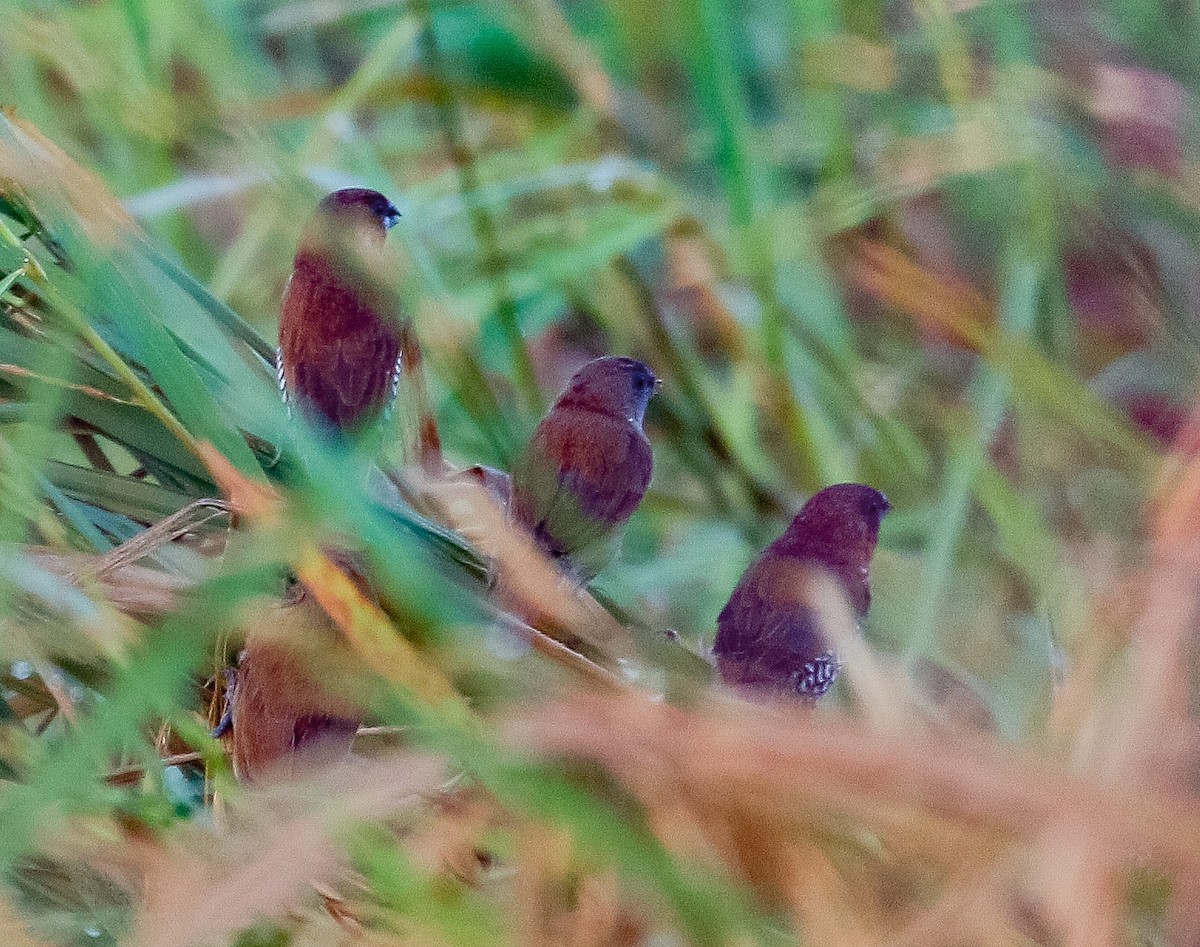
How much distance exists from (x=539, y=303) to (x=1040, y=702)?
1.19m

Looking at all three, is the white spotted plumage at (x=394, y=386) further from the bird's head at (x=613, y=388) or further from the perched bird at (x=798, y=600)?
the perched bird at (x=798, y=600)

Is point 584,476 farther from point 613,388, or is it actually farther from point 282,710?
point 282,710

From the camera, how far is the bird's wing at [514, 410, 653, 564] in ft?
3.97

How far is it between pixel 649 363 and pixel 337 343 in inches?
28.4

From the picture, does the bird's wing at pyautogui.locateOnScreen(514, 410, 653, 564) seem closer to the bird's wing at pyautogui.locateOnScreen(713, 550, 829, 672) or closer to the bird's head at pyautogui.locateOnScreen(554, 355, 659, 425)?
the bird's head at pyautogui.locateOnScreen(554, 355, 659, 425)

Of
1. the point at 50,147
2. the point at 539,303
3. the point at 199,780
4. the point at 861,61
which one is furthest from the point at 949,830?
the point at 539,303

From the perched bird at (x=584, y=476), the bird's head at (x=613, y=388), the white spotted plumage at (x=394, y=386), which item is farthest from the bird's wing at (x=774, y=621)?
the white spotted plumage at (x=394, y=386)

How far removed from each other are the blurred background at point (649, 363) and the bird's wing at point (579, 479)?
76mm

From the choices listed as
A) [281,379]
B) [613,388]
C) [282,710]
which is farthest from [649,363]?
[282,710]

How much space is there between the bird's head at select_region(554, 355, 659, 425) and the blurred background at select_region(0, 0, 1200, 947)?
95mm

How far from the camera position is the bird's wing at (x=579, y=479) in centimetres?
121

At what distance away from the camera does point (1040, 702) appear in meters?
0.87

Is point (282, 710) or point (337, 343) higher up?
point (337, 343)

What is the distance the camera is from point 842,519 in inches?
49.3
